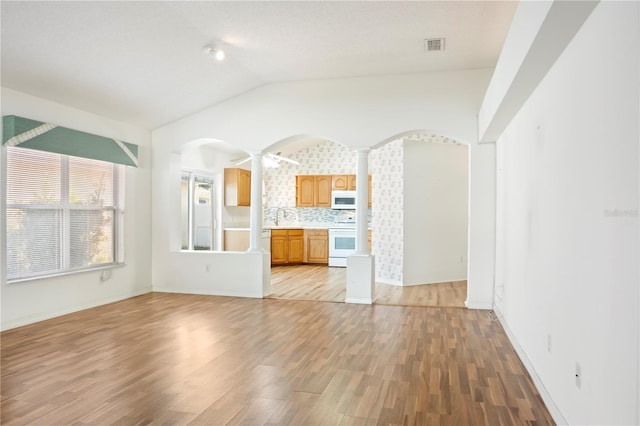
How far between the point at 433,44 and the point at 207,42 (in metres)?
2.58

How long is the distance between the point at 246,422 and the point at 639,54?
2.59 m

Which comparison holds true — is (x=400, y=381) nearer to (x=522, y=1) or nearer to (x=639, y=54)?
(x=639, y=54)

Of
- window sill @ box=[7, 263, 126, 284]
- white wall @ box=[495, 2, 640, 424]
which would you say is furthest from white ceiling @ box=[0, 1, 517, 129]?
window sill @ box=[7, 263, 126, 284]

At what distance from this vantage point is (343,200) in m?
10.4

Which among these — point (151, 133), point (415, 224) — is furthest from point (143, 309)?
point (415, 224)

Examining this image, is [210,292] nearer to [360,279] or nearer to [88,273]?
[88,273]

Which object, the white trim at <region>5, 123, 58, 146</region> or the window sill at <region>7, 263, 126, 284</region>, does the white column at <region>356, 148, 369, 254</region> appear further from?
the white trim at <region>5, 123, 58, 146</region>

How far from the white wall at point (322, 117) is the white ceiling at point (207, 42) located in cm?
23

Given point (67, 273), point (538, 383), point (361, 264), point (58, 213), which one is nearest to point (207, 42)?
point (58, 213)

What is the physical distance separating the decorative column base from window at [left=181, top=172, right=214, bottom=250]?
3509 mm

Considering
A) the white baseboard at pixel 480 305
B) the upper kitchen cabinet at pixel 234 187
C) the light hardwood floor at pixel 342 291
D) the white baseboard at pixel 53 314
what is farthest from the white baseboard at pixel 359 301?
the upper kitchen cabinet at pixel 234 187

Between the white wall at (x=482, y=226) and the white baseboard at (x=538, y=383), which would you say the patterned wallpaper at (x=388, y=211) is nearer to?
the white wall at (x=482, y=226)

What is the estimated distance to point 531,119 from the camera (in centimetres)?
334

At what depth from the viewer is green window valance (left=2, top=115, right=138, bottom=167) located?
4.46 meters
